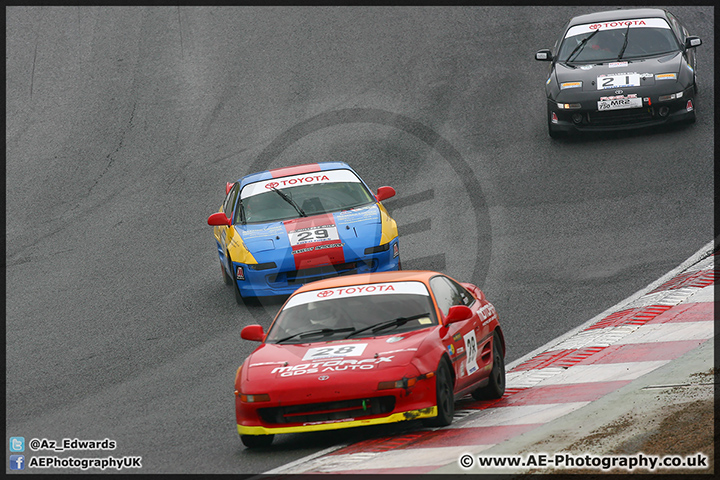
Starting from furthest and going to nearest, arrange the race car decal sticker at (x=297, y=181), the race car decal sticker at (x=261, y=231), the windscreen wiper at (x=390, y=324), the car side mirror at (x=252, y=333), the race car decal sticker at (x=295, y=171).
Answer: the race car decal sticker at (x=295, y=171)
the race car decal sticker at (x=297, y=181)
the race car decal sticker at (x=261, y=231)
the car side mirror at (x=252, y=333)
the windscreen wiper at (x=390, y=324)

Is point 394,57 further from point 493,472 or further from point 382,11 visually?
point 493,472

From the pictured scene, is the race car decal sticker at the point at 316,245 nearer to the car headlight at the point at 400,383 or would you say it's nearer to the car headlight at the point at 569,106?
the car headlight at the point at 400,383

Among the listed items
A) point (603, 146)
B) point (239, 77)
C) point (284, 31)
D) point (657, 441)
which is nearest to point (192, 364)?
point (657, 441)

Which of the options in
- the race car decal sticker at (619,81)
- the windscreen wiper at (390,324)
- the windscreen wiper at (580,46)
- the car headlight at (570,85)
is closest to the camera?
the windscreen wiper at (390,324)

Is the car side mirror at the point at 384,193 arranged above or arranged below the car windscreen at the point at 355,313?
above

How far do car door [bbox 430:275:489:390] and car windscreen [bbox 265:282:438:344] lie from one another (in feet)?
0.58

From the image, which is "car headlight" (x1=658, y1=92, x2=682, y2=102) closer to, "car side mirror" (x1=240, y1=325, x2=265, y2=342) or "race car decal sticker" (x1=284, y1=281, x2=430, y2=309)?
"race car decal sticker" (x1=284, y1=281, x2=430, y2=309)

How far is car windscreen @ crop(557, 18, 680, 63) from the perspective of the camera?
16797 millimetres

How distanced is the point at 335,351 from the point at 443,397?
867mm

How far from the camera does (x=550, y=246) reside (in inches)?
522

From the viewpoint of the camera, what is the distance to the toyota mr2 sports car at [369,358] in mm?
7207

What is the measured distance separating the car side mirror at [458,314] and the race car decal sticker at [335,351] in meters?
0.72

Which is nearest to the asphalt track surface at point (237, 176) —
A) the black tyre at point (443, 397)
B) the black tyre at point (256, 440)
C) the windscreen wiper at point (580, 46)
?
the black tyre at point (256, 440)

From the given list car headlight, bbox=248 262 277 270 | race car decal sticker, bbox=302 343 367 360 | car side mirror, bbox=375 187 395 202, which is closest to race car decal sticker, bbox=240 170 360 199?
car side mirror, bbox=375 187 395 202
